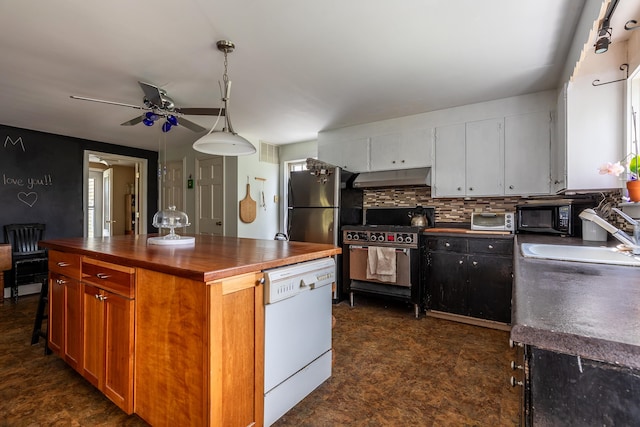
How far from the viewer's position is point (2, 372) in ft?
7.02

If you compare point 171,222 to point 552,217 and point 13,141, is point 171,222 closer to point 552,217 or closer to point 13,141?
point 552,217

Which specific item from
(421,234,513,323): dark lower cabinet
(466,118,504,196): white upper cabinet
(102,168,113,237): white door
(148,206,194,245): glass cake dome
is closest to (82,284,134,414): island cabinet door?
(148,206,194,245): glass cake dome

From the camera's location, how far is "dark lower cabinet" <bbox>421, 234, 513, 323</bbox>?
116 inches

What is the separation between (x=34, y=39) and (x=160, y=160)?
381 centimetres

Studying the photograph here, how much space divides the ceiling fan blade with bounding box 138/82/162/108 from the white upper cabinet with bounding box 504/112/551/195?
3300 millimetres

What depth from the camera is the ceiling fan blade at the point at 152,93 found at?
8.77ft

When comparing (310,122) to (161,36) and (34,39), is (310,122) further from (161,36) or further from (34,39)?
(34,39)

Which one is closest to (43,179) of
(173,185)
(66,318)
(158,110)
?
(173,185)

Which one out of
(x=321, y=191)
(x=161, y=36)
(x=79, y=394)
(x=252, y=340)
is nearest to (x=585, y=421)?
(x=252, y=340)

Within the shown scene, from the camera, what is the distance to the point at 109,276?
5.45 ft

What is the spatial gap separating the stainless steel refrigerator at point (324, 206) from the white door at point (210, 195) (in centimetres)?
140

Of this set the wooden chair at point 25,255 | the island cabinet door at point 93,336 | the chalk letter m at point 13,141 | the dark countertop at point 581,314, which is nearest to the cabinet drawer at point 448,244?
the dark countertop at point 581,314

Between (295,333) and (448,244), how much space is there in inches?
82.7

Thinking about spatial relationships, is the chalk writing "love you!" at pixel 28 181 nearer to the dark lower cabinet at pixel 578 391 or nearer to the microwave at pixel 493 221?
the microwave at pixel 493 221
